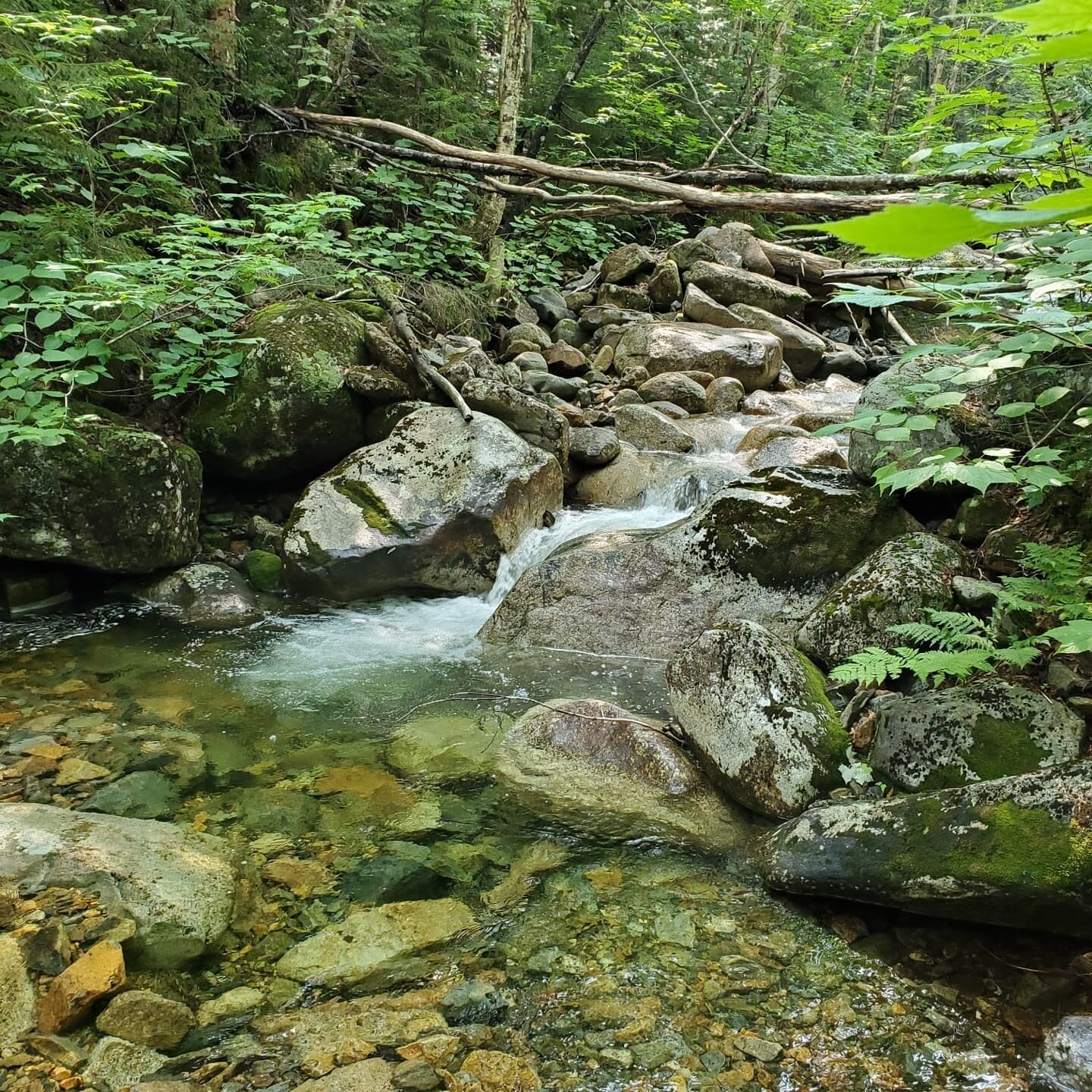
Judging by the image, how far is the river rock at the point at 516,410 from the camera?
7.52 meters

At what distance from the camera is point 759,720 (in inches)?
143

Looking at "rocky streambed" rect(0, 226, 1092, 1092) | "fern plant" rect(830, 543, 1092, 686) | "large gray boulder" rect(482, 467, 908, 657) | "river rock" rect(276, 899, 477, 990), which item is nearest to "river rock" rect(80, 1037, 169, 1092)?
"rocky streambed" rect(0, 226, 1092, 1092)

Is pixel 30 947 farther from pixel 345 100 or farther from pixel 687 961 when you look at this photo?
pixel 345 100

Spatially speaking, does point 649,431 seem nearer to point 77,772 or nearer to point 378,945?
point 77,772

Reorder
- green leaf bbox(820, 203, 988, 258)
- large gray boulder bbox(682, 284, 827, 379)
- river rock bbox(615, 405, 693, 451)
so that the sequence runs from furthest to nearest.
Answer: large gray boulder bbox(682, 284, 827, 379) < river rock bbox(615, 405, 693, 451) < green leaf bbox(820, 203, 988, 258)

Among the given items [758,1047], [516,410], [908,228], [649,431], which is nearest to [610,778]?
[758,1047]

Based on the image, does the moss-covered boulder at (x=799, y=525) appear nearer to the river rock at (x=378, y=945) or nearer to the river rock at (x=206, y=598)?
the river rock at (x=378, y=945)

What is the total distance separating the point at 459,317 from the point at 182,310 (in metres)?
4.05

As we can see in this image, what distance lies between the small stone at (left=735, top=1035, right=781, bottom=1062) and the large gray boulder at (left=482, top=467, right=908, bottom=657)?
2.98m

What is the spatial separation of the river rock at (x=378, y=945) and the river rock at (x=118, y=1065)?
481 millimetres

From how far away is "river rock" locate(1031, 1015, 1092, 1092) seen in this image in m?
2.12

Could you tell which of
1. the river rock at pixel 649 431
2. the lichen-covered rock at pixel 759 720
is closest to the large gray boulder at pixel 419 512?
the river rock at pixel 649 431

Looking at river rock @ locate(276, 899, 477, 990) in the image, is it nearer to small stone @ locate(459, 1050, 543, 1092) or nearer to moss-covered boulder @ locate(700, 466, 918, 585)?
small stone @ locate(459, 1050, 543, 1092)

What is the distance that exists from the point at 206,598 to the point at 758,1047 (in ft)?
17.0
